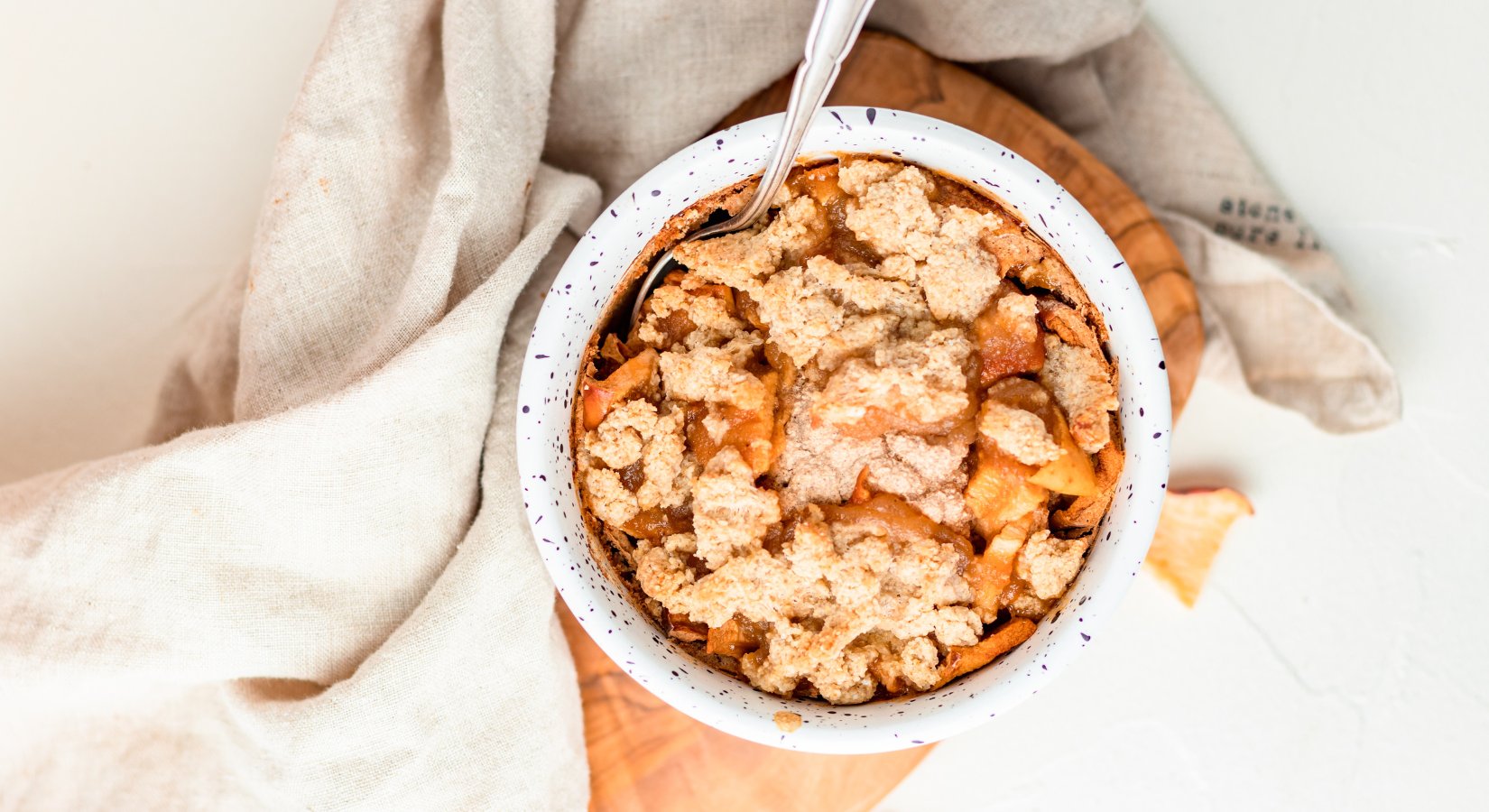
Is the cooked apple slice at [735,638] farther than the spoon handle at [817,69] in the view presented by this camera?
Yes

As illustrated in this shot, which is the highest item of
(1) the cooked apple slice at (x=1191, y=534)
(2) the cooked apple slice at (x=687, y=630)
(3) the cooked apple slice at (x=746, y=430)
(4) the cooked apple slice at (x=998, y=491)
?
(3) the cooked apple slice at (x=746, y=430)

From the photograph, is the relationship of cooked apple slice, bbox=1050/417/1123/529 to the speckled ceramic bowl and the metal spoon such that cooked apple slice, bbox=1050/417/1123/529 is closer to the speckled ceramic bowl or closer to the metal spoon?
the speckled ceramic bowl

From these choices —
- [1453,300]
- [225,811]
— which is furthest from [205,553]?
[1453,300]

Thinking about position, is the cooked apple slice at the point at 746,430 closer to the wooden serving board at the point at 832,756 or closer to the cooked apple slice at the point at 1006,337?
the cooked apple slice at the point at 1006,337

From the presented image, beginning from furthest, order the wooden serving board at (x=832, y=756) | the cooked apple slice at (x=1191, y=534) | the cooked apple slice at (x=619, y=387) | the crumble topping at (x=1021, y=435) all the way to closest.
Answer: the cooked apple slice at (x=1191, y=534), the wooden serving board at (x=832, y=756), the cooked apple slice at (x=619, y=387), the crumble topping at (x=1021, y=435)

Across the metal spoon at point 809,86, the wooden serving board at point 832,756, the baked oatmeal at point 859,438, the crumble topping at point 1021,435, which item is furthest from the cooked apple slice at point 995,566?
the metal spoon at point 809,86

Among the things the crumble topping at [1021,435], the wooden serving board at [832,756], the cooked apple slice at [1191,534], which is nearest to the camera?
the crumble topping at [1021,435]
